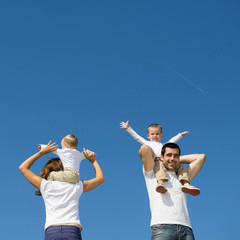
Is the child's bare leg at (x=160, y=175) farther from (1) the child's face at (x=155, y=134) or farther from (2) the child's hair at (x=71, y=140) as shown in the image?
(1) the child's face at (x=155, y=134)

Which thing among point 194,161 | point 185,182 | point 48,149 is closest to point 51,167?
point 48,149

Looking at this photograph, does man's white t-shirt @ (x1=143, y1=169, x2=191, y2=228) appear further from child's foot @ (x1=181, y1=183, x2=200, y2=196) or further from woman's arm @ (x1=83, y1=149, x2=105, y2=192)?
woman's arm @ (x1=83, y1=149, x2=105, y2=192)

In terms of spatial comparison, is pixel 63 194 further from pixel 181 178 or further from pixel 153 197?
pixel 181 178

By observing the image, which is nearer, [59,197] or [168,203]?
[168,203]

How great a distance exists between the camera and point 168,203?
22.3ft

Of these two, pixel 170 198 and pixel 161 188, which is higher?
pixel 161 188

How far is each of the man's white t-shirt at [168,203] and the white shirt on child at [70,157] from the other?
67.9 inches

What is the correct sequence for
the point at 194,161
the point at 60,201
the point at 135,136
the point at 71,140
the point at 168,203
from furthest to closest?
the point at 135,136, the point at 71,140, the point at 194,161, the point at 60,201, the point at 168,203

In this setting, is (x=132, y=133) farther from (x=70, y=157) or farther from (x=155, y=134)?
(x=70, y=157)

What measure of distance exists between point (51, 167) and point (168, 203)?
2783 millimetres

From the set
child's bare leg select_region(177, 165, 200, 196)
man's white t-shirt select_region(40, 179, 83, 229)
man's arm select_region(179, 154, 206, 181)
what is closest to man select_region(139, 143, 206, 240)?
man's arm select_region(179, 154, 206, 181)

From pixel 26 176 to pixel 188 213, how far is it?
3.56 m

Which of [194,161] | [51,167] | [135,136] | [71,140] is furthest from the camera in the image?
[135,136]

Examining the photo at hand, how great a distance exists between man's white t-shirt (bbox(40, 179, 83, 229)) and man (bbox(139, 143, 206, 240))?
1594 millimetres
